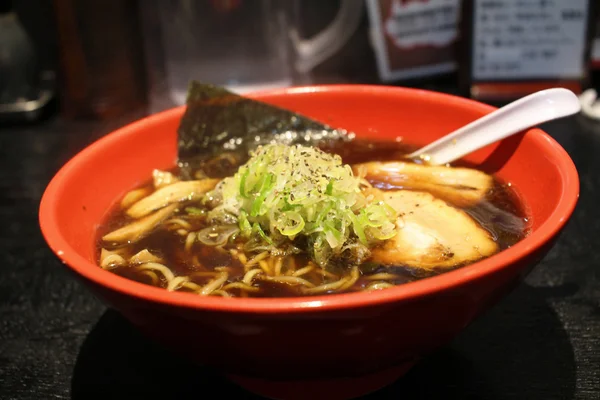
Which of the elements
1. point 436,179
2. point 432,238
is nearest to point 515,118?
point 436,179

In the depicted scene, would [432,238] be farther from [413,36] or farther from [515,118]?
[413,36]

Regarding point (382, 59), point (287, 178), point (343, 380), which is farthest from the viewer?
point (382, 59)

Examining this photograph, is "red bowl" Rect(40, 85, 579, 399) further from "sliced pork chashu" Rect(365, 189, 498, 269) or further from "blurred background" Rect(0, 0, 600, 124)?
"blurred background" Rect(0, 0, 600, 124)

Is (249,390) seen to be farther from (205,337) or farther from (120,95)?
(120,95)

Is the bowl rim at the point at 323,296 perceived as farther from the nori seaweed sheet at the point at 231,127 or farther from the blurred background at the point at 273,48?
the blurred background at the point at 273,48

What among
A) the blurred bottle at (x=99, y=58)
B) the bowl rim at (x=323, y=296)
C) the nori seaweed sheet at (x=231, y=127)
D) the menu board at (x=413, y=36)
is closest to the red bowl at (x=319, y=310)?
the bowl rim at (x=323, y=296)

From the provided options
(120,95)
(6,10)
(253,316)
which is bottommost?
(120,95)

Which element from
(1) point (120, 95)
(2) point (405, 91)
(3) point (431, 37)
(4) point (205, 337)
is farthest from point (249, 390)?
(3) point (431, 37)
